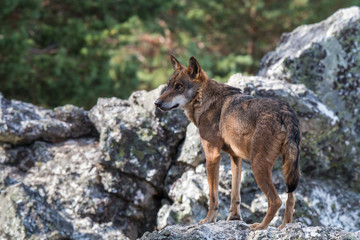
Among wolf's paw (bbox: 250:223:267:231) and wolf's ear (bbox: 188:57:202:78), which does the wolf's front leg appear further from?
wolf's ear (bbox: 188:57:202:78)

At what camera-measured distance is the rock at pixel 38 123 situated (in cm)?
919

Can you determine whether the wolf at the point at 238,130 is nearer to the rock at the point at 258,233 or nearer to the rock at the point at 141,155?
the rock at the point at 258,233

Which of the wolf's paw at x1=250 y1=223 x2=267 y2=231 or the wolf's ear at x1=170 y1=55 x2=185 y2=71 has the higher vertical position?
the wolf's ear at x1=170 y1=55 x2=185 y2=71

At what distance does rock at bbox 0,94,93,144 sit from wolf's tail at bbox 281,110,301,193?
4835 millimetres

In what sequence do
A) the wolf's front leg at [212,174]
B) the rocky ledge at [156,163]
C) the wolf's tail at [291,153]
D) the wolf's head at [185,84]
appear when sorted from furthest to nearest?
1. the rocky ledge at [156,163]
2. the wolf's head at [185,84]
3. the wolf's front leg at [212,174]
4. the wolf's tail at [291,153]

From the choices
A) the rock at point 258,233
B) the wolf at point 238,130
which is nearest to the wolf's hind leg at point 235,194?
the wolf at point 238,130

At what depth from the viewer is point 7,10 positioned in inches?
629

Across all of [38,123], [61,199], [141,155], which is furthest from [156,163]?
[38,123]

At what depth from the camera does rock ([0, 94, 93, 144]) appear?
30.1ft

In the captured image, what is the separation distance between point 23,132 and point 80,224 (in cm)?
203

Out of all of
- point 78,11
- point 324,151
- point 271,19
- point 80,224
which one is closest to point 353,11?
point 324,151

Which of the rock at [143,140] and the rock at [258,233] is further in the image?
the rock at [143,140]

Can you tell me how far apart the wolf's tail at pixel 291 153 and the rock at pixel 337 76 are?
3.00 meters

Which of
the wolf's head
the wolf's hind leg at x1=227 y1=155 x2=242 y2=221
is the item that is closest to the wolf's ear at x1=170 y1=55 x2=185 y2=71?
the wolf's head
